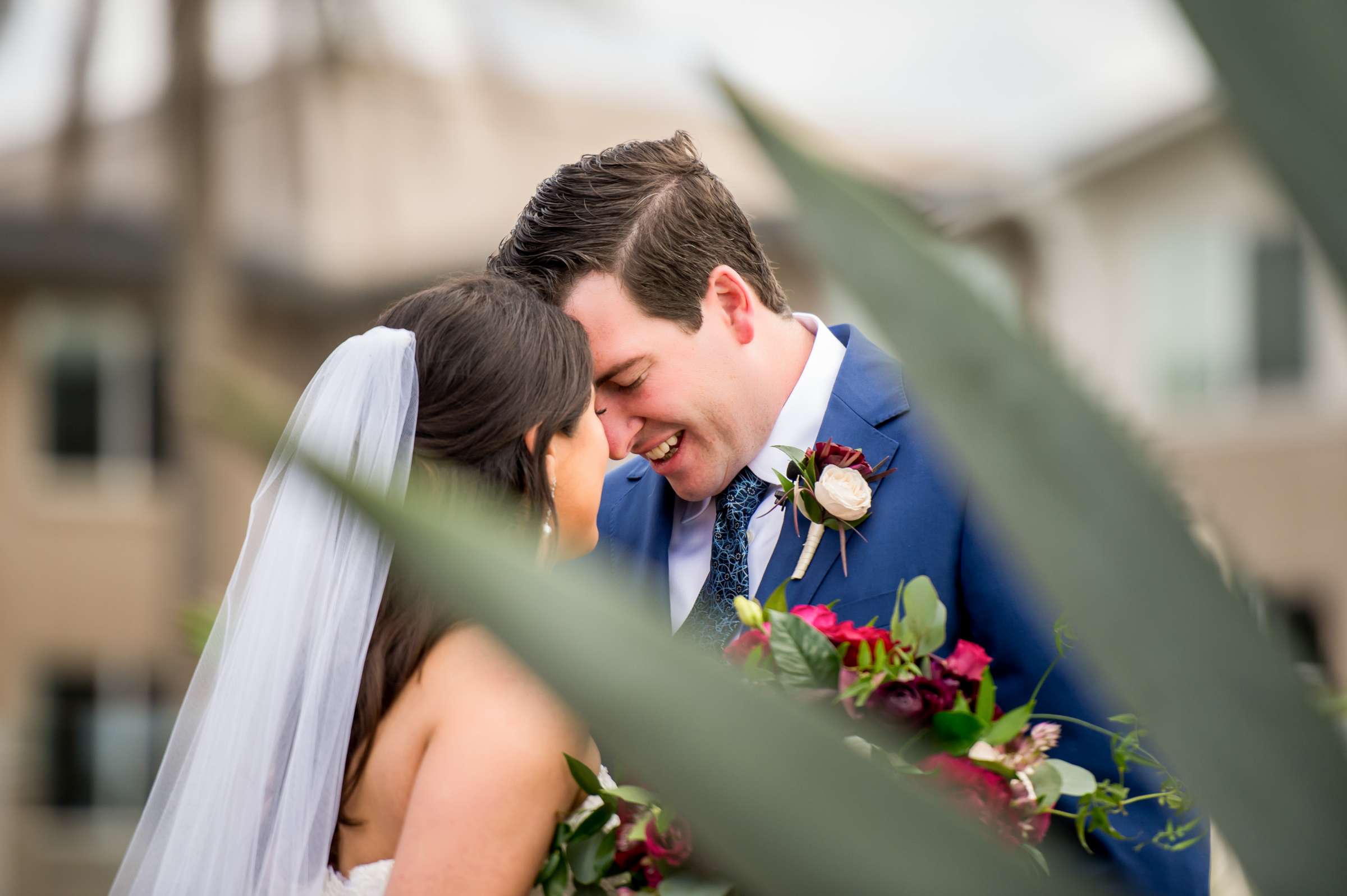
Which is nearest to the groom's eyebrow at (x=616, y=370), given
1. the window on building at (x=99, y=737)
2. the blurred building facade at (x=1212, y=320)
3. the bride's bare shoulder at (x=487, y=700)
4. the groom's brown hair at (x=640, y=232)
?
the groom's brown hair at (x=640, y=232)

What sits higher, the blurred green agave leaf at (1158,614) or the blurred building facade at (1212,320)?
the blurred green agave leaf at (1158,614)

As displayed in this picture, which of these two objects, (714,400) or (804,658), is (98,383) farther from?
(804,658)

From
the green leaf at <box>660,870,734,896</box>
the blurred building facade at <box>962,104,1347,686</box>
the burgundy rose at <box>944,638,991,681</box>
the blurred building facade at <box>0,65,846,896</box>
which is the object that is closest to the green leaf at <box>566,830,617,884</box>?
the green leaf at <box>660,870,734,896</box>

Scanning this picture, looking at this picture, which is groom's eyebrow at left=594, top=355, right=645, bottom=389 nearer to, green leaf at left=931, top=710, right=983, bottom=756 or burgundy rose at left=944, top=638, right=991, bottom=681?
burgundy rose at left=944, top=638, right=991, bottom=681

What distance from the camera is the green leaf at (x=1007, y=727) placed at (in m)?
1.90

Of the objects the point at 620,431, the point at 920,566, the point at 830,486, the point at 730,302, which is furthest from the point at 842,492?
the point at 730,302

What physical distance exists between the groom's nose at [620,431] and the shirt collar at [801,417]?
0.27m

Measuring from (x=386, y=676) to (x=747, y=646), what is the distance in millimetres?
795

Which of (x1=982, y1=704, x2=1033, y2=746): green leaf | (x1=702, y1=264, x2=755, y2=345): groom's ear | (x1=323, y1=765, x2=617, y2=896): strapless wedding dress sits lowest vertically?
(x1=323, y1=765, x2=617, y2=896): strapless wedding dress

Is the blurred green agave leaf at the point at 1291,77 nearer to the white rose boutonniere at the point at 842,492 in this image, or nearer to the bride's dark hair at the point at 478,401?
the bride's dark hair at the point at 478,401

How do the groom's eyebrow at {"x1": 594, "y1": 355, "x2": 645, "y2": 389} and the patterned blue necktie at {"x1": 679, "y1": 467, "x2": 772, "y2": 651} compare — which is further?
the groom's eyebrow at {"x1": 594, "y1": 355, "x2": 645, "y2": 389}

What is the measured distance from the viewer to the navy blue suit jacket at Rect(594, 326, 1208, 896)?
2.49 m

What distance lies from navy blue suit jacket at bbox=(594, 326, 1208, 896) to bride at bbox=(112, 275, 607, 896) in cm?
49

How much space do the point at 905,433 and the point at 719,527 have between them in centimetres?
49
